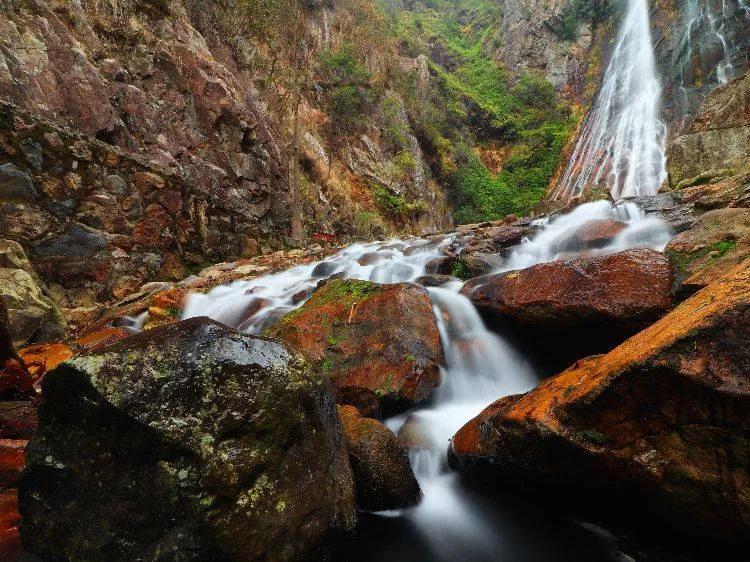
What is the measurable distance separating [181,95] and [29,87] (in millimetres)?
4015

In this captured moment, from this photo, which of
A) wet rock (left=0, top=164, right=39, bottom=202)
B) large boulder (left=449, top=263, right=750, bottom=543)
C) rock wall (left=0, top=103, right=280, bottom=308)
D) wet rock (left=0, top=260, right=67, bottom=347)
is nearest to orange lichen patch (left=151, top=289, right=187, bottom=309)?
rock wall (left=0, top=103, right=280, bottom=308)

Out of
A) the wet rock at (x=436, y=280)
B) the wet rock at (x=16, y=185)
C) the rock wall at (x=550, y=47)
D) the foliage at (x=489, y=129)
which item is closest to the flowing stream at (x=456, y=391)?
the wet rock at (x=436, y=280)

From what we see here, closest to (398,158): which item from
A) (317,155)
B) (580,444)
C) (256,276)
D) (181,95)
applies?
(317,155)

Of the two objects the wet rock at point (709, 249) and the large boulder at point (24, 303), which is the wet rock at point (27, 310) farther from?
the wet rock at point (709, 249)

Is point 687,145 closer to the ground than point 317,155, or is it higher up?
closer to the ground

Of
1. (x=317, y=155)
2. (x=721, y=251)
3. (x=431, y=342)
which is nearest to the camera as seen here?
(x=721, y=251)

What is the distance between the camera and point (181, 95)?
1027 cm

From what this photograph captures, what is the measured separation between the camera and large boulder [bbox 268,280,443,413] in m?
3.98

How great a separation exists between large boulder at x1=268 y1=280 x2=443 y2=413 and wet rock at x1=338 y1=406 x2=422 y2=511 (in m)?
0.93

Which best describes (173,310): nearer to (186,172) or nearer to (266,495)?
(186,172)

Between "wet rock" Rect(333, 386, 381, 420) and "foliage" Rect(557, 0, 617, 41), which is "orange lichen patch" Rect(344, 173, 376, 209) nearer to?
"wet rock" Rect(333, 386, 381, 420)

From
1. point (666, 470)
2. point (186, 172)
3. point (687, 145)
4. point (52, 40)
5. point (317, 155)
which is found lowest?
point (666, 470)

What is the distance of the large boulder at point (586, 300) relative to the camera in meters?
3.55

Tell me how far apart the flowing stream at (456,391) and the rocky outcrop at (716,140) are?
2267mm
